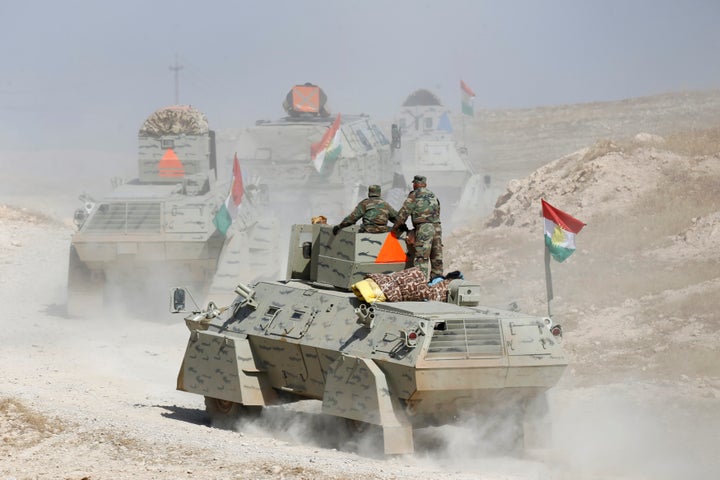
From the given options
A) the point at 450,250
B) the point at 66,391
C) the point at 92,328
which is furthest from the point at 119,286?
the point at 66,391

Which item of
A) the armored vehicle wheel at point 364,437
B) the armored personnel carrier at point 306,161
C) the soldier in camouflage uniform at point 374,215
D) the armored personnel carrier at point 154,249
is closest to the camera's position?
the armored vehicle wheel at point 364,437

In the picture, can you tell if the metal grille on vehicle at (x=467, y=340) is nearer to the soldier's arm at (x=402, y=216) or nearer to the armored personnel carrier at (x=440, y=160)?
the soldier's arm at (x=402, y=216)

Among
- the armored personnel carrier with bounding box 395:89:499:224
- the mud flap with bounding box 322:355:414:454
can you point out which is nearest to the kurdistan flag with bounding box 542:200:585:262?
the mud flap with bounding box 322:355:414:454

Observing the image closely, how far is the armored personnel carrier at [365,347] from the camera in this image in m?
12.9

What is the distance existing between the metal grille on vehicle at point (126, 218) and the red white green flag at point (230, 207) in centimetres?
103

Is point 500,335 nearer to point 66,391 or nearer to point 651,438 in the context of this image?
point 651,438

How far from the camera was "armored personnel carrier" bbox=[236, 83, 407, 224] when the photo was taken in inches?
1267

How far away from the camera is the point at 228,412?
1498 cm

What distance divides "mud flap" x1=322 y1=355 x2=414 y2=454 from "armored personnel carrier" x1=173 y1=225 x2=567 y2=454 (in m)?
0.01

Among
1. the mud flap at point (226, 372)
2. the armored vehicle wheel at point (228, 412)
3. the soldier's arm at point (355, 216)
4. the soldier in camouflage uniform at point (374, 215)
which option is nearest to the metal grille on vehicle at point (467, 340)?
the soldier in camouflage uniform at point (374, 215)

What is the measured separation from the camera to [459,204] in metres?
40.0

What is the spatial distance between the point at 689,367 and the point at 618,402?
61.9 inches

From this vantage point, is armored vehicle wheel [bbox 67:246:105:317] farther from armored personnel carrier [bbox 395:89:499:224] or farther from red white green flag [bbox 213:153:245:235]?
armored personnel carrier [bbox 395:89:499:224]

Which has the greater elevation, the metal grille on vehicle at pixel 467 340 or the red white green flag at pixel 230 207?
the red white green flag at pixel 230 207
